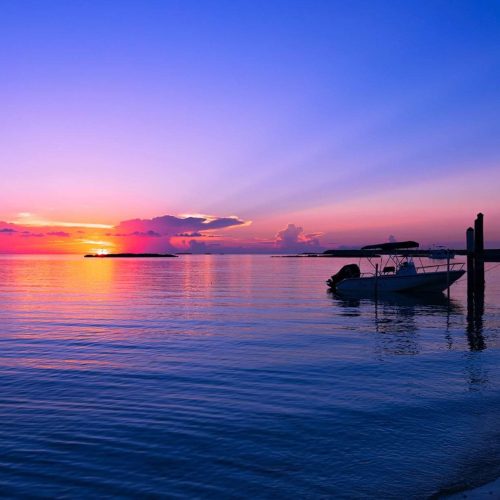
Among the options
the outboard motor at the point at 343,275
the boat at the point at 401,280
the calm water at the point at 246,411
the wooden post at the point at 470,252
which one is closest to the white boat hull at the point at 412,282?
the boat at the point at 401,280

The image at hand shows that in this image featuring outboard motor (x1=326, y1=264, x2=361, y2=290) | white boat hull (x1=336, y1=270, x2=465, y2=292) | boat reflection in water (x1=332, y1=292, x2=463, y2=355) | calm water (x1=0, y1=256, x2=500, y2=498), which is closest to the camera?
calm water (x1=0, y1=256, x2=500, y2=498)

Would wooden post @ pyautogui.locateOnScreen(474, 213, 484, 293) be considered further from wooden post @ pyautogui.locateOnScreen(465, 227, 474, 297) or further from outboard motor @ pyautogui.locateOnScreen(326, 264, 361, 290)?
Answer: outboard motor @ pyautogui.locateOnScreen(326, 264, 361, 290)

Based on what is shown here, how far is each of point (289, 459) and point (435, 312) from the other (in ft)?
89.9

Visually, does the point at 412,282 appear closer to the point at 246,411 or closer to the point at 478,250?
the point at 478,250

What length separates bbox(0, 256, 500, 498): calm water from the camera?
7840 millimetres

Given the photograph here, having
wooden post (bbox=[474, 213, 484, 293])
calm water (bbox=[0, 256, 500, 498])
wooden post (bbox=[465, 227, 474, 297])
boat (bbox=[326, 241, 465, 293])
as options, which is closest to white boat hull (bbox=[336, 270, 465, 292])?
boat (bbox=[326, 241, 465, 293])

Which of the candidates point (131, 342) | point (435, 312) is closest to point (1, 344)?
point (131, 342)

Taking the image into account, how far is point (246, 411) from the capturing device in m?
11.2

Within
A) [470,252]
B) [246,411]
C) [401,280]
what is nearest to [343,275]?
[401,280]

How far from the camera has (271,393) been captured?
12.8 meters

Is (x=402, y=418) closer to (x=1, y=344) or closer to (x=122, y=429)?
(x=122, y=429)

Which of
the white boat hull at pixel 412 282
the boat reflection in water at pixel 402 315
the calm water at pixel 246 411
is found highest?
the white boat hull at pixel 412 282

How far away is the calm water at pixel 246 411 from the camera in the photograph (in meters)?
7.84

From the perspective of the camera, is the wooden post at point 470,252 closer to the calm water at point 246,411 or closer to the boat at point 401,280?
the boat at point 401,280
